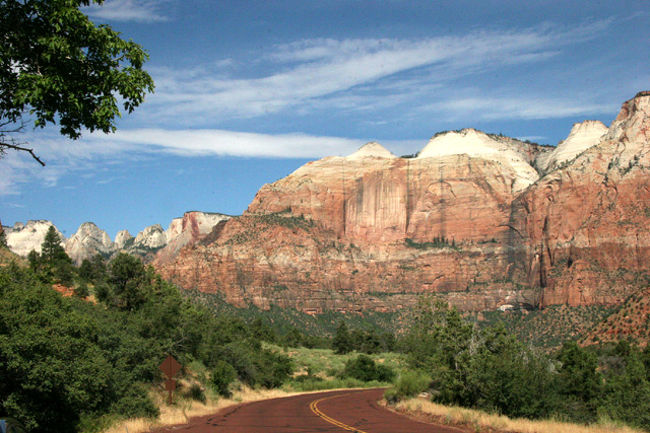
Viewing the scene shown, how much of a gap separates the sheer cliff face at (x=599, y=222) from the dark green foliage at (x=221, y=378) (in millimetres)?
103757

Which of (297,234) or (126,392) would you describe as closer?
(126,392)

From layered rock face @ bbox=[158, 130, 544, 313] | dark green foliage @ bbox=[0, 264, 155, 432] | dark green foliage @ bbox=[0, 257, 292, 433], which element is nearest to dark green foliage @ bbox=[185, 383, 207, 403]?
dark green foliage @ bbox=[0, 257, 292, 433]

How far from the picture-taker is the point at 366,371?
67812 millimetres

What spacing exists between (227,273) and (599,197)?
9752cm

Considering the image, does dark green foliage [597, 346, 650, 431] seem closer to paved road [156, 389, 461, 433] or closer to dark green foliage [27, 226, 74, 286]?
paved road [156, 389, 461, 433]

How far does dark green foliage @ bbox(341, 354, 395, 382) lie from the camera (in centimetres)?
6744

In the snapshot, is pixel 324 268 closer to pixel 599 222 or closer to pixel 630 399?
pixel 599 222

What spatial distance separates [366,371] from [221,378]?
3279cm

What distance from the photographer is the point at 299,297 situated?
17100 centimetres

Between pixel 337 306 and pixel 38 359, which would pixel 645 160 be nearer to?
pixel 337 306

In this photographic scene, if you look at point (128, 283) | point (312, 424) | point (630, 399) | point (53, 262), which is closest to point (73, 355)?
point (312, 424)

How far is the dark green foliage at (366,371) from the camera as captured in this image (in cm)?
6744

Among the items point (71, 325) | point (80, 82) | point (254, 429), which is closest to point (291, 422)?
point (254, 429)

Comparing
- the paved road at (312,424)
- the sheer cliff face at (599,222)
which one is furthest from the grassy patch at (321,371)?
the sheer cliff face at (599,222)
